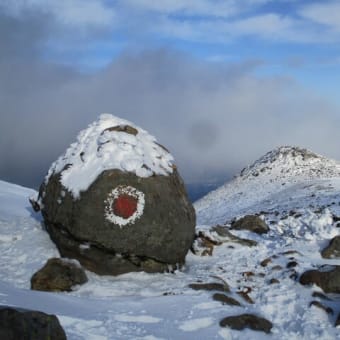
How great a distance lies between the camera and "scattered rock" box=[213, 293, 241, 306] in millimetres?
10643

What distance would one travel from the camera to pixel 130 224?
13.0m

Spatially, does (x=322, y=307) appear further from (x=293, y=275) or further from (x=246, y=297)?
(x=293, y=275)

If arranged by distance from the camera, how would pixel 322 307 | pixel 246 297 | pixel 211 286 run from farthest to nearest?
pixel 211 286 < pixel 246 297 < pixel 322 307

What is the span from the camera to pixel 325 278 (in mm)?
11562

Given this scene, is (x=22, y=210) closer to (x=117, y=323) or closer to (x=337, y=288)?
(x=117, y=323)

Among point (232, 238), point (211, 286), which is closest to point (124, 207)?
point (211, 286)

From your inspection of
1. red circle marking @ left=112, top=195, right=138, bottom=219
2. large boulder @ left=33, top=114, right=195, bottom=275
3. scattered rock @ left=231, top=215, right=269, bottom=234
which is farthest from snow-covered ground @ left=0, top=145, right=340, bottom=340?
red circle marking @ left=112, top=195, right=138, bottom=219

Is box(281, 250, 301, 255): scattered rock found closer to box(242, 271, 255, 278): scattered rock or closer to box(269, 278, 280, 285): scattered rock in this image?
box(242, 271, 255, 278): scattered rock

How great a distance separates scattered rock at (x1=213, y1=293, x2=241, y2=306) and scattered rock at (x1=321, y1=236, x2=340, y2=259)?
16.8 ft

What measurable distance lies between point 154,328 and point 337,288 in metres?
5.02


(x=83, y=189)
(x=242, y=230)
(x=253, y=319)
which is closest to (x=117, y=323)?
(x=253, y=319)

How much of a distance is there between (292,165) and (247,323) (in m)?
42.8

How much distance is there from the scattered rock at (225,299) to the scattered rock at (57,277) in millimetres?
3609

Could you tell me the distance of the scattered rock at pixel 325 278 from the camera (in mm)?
11336
